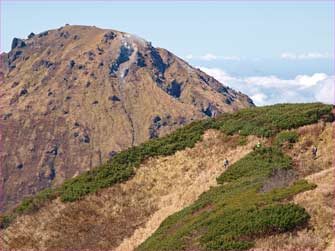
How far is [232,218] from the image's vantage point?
28.1m

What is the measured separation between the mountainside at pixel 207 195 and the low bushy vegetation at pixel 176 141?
0.11 metres

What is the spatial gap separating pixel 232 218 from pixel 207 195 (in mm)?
10702

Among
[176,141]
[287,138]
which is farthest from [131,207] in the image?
[287,138]

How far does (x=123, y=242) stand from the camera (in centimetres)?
3722

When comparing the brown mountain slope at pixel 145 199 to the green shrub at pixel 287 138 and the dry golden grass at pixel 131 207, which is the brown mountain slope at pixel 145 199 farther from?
the green shrub at pixel 287 138

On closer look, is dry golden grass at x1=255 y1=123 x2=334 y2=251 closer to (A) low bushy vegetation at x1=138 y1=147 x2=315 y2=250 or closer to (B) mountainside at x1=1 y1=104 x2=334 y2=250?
(B) mountainside at x1=1 y1=104 x2=334 y2=250

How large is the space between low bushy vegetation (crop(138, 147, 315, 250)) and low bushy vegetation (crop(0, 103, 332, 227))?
1196 cm

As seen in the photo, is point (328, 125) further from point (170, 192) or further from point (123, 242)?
point (123, 242)

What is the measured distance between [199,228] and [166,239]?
2.34 m

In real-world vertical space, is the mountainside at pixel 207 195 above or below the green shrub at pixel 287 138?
below

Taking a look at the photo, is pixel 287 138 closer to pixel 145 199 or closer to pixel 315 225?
pixel 145 199

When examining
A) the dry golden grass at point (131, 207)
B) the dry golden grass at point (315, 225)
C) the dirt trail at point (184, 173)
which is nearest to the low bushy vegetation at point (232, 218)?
the dry golden grass at point (315, 225)

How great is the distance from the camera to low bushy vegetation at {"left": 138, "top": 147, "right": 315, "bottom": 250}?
2606 cm

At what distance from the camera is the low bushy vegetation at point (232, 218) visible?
2606 centimetres
